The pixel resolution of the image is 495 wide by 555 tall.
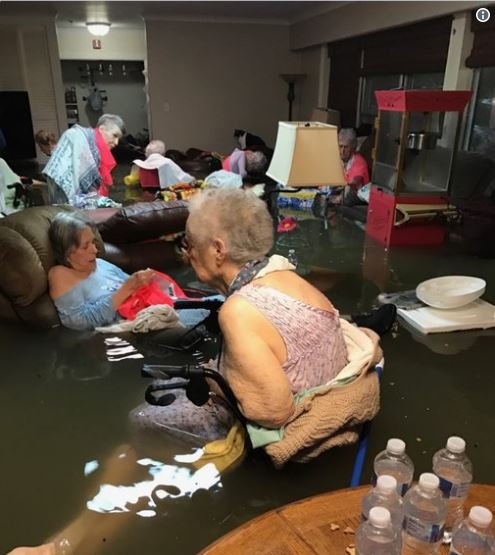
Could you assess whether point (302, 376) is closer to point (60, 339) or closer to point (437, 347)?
point (437, 347)

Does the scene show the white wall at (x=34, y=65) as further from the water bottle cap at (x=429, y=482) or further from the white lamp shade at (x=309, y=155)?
the water bottle cap at (x=429, y=482)

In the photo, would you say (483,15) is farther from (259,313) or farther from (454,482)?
(454,482)

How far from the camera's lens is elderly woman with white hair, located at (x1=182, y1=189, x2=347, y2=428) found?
1441mm

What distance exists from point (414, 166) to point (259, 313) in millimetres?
3192

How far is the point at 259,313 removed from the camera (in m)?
1.46

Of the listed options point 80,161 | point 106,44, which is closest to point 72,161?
point 80,161

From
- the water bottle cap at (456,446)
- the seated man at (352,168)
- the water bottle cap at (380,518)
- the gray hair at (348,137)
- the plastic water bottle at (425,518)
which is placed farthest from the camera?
the gray hair at (348,137)

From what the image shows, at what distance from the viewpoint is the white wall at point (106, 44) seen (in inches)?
383

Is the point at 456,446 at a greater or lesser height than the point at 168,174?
greater

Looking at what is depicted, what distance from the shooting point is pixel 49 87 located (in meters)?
8.11

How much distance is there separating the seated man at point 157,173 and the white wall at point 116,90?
4388mm

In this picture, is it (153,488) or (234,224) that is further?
(153,488)

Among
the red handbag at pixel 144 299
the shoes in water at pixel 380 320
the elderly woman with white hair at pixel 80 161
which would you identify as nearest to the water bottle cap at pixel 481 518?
the shoes in water at pixel 380 320

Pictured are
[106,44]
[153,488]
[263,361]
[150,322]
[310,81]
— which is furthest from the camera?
[106,44]
